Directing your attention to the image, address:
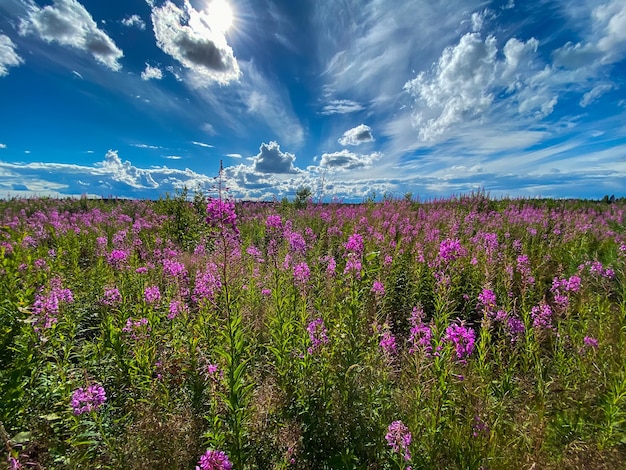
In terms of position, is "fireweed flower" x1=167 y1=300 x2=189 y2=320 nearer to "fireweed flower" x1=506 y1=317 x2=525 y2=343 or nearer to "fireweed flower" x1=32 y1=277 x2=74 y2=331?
"fireweed flower" x1=32 y1=277 x2=74 y2=331

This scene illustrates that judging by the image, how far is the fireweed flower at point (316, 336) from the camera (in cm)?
316

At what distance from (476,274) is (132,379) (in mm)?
5734

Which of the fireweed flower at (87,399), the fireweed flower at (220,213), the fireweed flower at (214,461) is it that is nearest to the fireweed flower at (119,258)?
the fireweed flower at (87,399)

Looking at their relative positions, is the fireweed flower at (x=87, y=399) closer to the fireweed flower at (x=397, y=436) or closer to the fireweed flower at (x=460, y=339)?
the fireweed flower at (x=397, y=436)

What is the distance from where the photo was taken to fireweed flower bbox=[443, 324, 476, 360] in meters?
2.61

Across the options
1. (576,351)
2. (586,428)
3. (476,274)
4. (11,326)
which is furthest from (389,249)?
(11,326)

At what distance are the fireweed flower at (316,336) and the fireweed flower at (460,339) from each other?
120 cm

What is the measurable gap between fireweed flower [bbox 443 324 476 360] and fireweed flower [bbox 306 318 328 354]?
1196 millimetres

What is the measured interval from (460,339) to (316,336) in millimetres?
1398

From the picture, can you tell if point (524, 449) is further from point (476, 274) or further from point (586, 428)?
point (476, 274)

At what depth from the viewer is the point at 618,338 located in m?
3.81

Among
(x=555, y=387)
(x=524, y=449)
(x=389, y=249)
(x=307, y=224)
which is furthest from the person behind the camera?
(x=307, y=224)

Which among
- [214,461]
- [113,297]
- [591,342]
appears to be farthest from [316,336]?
[591,342]

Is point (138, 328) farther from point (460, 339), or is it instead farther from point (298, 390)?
point (460, 339)
